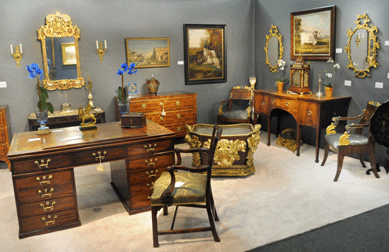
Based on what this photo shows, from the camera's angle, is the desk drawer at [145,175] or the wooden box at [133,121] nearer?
the desk drawer at [145,175]

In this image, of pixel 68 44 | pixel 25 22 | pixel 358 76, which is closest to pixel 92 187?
pixel 68 44

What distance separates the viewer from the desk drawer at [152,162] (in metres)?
4.31

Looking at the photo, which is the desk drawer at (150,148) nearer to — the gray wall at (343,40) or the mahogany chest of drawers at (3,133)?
the mahogany chest of drawers at (3,133)

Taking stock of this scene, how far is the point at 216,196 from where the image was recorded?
4.94m

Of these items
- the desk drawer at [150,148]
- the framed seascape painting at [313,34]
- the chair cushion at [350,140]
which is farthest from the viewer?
the framed seascape painting at [313,34]

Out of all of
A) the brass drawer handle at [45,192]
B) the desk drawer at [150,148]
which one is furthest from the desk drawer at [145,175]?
the brass drawer handle at [45,192]

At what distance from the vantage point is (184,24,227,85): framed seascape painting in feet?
26.5

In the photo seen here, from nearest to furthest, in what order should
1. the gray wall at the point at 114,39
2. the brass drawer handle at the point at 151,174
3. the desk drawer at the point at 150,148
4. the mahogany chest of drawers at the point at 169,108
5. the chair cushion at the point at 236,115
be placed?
the desk drawer at the point at 150,148
the brass drawer handle at the point at 151,174
the gray wall at the point at 114,39
the mahogany chest of drawers at the point at 169,108
the chair cushion at the point at 236,115

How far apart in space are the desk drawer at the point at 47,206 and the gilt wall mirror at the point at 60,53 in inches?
144

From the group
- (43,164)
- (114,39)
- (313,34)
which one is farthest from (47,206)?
(313,34)

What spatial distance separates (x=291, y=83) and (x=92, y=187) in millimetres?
4310

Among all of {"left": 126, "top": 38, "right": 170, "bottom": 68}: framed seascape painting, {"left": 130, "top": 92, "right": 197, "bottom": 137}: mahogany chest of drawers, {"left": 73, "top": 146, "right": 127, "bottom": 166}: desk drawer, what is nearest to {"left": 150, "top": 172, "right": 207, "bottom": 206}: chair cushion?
{"left": 73, "top": 146, "right": 127, "bottom": 166}: desk drawer

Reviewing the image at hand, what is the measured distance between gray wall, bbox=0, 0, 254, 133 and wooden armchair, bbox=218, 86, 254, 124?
1.02ft

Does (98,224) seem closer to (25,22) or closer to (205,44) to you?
(25,22)
